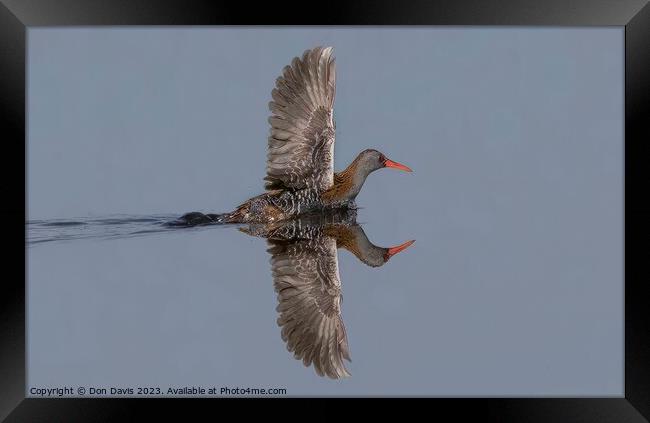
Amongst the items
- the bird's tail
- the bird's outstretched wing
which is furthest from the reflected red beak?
the bird's tail

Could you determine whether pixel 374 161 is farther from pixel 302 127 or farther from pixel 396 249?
pixel 396 249

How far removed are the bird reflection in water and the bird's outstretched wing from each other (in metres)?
0.39

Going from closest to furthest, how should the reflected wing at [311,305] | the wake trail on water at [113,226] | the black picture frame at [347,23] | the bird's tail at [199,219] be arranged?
1. the black picture frame at [347,23]
2. the reflected wing at [311,305]
3. the wake trail on water at [113,226]
4. the bird's tail at [199,219]

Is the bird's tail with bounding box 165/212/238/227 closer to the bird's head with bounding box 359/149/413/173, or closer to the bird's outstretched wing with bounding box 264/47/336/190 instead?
the bird's outstretched wing with bounding box 264/47/336/190

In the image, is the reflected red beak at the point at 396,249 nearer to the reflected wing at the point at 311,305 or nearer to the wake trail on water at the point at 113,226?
the reflected wing at the point at 311,305

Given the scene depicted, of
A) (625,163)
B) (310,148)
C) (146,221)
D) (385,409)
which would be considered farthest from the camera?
(310,148)

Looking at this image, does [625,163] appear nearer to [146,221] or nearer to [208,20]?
[208,20]

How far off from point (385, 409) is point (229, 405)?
90cm

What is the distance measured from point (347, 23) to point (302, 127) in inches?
62.6

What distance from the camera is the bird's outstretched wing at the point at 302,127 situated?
18.1 ft

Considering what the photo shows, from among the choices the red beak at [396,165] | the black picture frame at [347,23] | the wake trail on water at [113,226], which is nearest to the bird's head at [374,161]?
the red beak at [396,165]

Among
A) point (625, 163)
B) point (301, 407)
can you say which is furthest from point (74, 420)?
point (625, 163)

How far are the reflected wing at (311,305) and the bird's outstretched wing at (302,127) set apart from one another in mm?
686

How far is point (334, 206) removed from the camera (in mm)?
6344
